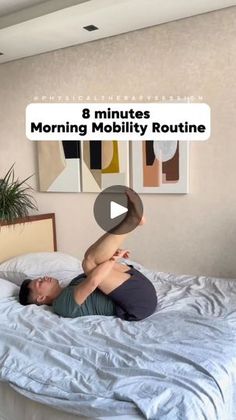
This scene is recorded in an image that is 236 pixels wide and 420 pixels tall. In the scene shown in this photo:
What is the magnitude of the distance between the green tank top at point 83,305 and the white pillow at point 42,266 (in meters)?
0.52

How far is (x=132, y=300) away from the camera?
6.26 ft

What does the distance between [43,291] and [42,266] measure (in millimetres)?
545

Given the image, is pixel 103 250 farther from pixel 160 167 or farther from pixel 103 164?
pixel 103 164

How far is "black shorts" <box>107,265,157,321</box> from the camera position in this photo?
1901 mm

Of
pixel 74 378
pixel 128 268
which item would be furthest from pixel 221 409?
pixel 128 268

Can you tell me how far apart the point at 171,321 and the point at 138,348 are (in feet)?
1.10

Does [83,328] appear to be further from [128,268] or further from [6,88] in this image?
[6,88]

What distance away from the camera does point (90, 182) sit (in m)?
3.10

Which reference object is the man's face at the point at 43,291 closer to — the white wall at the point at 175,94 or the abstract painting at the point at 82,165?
the white wall at the point at 175,94

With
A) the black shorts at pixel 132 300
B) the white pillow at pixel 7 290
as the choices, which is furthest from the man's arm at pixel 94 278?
the white pillow at pixel 7 290

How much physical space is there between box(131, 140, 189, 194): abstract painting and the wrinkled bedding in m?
0.96

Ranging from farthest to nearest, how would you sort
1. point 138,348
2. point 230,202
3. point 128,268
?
point 230,202, point 128,268, point 138,348

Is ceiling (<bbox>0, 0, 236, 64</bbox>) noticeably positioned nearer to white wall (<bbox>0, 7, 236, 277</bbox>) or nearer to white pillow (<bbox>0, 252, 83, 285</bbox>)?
white wall (<bbox>0, 7, 236, 277</bbox>)

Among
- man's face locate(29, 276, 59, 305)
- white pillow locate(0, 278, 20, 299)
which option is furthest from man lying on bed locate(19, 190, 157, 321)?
white pillow locate(0, 278, 20, 299)
